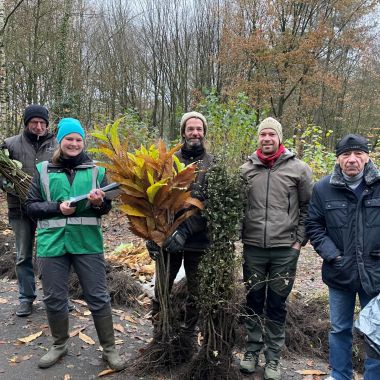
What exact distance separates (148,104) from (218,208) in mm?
22857

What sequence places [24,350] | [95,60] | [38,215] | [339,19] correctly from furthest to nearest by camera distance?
[95,60]
[339,19]
[24,350]
[38,215]

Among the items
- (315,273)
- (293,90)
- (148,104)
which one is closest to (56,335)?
(315,273)

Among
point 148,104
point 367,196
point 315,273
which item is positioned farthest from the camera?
point 148,104

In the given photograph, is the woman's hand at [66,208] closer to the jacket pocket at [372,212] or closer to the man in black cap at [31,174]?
the man in black cap at [31,174]

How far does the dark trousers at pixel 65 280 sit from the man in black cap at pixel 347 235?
1.84 meters

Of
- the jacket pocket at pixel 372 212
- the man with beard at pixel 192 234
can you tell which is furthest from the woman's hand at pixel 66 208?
the jacket pocket at pixel 372 212

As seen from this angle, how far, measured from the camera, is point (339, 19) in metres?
19.2

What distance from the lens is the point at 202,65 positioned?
2394 centimetres

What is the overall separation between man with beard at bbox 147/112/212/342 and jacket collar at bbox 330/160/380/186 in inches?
40.0

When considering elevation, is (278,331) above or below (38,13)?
below

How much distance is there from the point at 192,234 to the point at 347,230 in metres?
1.23

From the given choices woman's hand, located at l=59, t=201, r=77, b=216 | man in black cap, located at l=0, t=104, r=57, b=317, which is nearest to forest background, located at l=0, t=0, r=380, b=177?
man in black cap, located at l=0, t=104, r=57, b=317

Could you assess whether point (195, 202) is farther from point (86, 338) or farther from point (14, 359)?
point (14, 359)

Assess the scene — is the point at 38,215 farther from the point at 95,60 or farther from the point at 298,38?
the point at 95,60
